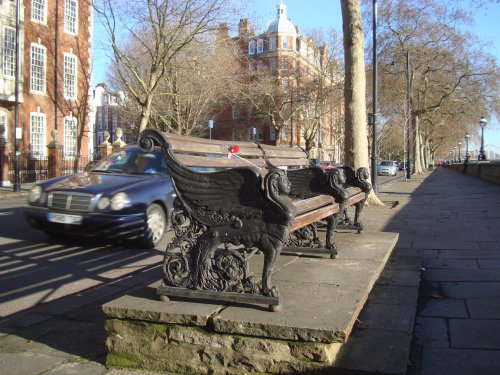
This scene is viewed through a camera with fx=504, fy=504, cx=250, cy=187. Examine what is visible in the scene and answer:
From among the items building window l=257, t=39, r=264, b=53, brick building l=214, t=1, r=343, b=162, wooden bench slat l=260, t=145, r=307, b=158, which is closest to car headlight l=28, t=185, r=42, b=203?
wooden bench slat l=260, t=145, r=307, b=158

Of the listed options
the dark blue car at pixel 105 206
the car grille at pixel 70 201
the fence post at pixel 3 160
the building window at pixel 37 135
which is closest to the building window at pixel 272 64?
the building window at pixel 37 135

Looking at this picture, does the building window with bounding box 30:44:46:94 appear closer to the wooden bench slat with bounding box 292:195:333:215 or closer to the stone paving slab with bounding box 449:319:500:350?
the wooden bench slat with bounding box 292:195:333:215

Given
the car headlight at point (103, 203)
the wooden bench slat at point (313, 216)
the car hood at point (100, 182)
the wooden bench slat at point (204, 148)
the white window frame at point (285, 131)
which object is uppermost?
the white window frame at point (285, 131)

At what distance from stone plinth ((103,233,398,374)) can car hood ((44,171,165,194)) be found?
14.1ft

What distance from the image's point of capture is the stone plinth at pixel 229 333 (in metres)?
2.82

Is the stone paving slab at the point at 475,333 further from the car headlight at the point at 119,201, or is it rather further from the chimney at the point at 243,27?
the chimney at the point at 243,27

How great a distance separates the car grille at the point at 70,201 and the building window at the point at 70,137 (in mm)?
25756

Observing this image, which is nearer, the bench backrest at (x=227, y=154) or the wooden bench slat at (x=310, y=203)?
the bench backrest at (x=227, y=154)

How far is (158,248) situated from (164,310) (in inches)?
195

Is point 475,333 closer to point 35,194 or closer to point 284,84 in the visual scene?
point 35,194

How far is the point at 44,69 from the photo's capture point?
2958 centimetres

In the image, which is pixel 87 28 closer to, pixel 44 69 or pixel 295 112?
pixel 44 69

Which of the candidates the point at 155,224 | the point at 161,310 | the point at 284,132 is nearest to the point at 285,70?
the point at 284,132

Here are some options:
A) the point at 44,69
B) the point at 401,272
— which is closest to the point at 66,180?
the point at 401,272
